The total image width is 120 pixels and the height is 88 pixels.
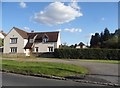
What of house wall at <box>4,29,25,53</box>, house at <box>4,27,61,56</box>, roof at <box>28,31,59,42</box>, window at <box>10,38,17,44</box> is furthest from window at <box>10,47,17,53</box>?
roof at <box>28,31,59,42</box>

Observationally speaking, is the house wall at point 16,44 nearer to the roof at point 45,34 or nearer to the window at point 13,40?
the window at point 13,40

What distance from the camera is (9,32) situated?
2623 inches

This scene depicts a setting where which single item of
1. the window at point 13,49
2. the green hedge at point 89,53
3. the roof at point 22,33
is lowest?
the green hedge at point 89,53

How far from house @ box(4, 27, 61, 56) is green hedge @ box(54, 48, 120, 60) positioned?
13.2 meters

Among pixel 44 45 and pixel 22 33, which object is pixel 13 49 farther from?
pixel 44 45

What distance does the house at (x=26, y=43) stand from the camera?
64.5 meters

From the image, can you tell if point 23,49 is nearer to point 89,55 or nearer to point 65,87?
point 89,55

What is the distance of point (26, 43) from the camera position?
66.9 meters

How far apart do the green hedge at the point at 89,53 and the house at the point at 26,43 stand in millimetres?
13159

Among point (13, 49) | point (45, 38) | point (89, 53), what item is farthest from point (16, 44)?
point (89, 53)

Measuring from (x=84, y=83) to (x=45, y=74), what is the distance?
356 centimetres

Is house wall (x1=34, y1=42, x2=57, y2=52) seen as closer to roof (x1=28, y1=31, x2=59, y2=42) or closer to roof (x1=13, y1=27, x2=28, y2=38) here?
roof (x1=28, y1=31, x2=59, y2=42)

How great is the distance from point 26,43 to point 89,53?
78.1 feet

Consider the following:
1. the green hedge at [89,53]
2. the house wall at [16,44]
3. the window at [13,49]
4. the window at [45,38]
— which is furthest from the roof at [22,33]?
the green hedge at [89,53]
